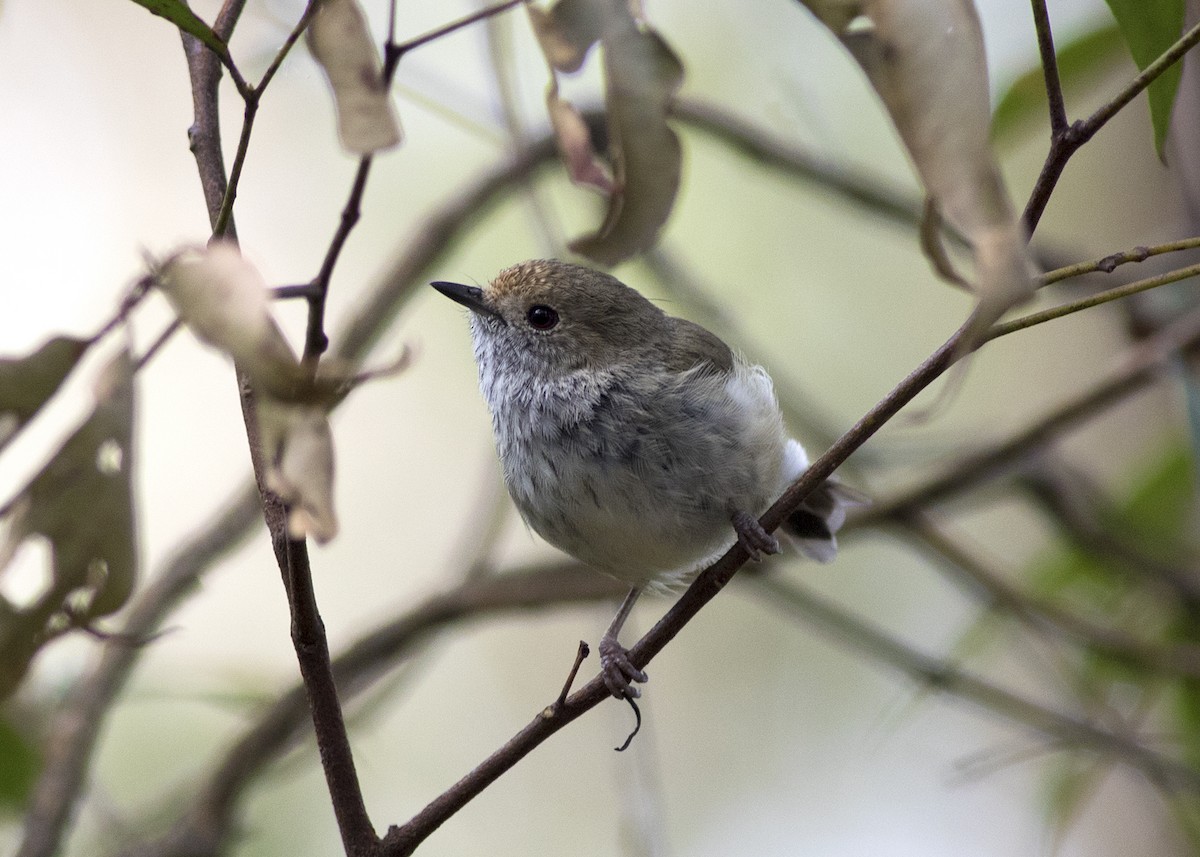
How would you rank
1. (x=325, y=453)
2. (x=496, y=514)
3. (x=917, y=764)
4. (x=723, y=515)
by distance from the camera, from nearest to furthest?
(x=325, y=453), (x=723, y=515), (x=496, y=514), (x=917, y=764)

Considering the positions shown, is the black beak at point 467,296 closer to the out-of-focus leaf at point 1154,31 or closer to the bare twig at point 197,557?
the bare twig at point 197,557

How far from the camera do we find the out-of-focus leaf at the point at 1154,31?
1631 millimetres

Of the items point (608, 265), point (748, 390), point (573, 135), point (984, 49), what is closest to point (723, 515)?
point (748, 390)

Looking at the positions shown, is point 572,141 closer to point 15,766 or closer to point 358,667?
point 358,667

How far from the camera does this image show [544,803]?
686cm

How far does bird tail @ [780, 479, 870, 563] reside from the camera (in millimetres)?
3312

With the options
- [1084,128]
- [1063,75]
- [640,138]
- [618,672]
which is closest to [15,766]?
[618,672]

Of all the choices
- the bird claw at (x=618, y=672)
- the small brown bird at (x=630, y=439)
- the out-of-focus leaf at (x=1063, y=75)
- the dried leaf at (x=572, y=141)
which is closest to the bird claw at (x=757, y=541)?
the small brown bird at (x=630, y=439)

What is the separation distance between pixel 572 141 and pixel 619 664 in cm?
102

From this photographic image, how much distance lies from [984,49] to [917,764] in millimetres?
5471

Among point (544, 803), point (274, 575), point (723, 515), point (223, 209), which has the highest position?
point (223, 209)

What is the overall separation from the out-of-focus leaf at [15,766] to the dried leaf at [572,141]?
1925 mm

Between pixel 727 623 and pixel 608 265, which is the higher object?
pixel 608 265

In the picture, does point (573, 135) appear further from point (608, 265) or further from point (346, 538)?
point (346, 538)
